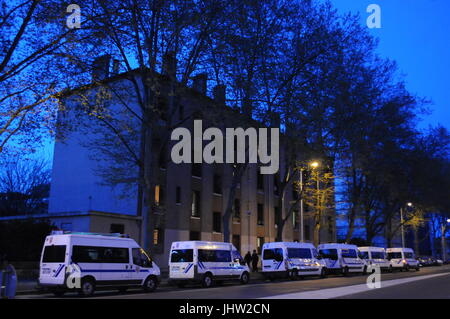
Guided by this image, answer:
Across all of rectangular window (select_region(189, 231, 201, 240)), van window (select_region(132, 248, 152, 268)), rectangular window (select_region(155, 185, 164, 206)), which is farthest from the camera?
rectangular window (select_region(189, 231, 201, 240))

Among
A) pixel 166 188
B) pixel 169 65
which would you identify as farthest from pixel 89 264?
pixel 166 188

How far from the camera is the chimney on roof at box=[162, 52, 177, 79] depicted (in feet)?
77.7

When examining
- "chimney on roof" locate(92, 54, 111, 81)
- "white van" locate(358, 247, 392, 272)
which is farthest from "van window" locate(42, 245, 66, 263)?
"white van" locate(358, 247, 392, 272)

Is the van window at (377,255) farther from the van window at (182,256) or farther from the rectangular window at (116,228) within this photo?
the van window at (182,256)

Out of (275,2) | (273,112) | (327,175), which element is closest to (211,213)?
(327,175)

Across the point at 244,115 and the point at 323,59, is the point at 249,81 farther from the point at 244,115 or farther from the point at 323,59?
the point at 323,59

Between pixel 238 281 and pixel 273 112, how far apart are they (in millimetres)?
10530

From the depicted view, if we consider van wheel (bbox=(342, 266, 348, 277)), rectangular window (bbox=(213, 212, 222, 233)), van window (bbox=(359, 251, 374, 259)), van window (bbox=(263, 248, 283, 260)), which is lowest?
van wheel (bbox=(342, 266, 348, 277))

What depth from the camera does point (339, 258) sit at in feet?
109

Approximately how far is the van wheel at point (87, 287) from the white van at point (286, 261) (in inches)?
507

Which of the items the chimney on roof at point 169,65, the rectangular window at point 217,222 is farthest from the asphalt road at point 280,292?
the rectangular window at point 217,222

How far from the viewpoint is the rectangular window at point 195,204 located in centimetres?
3628

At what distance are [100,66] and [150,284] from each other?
1108 cm

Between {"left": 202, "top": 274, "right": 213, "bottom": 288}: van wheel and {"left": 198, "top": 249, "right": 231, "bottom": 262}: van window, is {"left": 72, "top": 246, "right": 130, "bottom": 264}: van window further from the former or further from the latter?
{"left": 202, "top": 274, "right": 213, "bottom": 288}: van wheel
